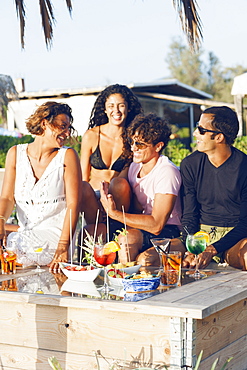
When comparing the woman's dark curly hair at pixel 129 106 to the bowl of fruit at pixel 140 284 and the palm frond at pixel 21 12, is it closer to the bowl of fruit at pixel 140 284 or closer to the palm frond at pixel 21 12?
the palm frond at pixel 21 12

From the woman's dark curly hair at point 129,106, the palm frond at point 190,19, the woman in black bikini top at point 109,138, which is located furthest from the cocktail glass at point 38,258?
the palm frond at point 190,19

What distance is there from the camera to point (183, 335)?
8.29ft

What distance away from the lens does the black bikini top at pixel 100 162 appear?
4.77 metres

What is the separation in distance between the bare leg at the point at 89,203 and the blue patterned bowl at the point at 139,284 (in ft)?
4.99

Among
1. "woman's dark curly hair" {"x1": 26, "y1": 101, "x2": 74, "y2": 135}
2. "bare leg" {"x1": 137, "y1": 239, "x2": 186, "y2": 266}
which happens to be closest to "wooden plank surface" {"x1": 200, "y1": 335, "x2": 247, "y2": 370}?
"bare leg" {"x1": 137, "y1": 239, "x2": 186, "y2": 266}

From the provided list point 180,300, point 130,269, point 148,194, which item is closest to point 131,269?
point 130,269

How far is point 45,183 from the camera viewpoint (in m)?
4.11

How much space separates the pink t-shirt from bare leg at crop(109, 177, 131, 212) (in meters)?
0.11

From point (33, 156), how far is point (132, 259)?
1034 millimetres

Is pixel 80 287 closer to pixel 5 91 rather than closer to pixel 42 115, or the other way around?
pixel 42 115

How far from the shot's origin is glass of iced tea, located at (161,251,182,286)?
3.10 meters

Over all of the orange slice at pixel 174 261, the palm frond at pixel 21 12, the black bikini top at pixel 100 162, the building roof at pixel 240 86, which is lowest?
the orange slice at pixel 174 261

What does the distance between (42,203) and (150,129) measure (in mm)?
913

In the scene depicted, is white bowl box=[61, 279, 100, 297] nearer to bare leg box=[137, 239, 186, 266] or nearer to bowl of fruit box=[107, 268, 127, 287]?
bowl of fruit box=[107, 268, 127, 287]
